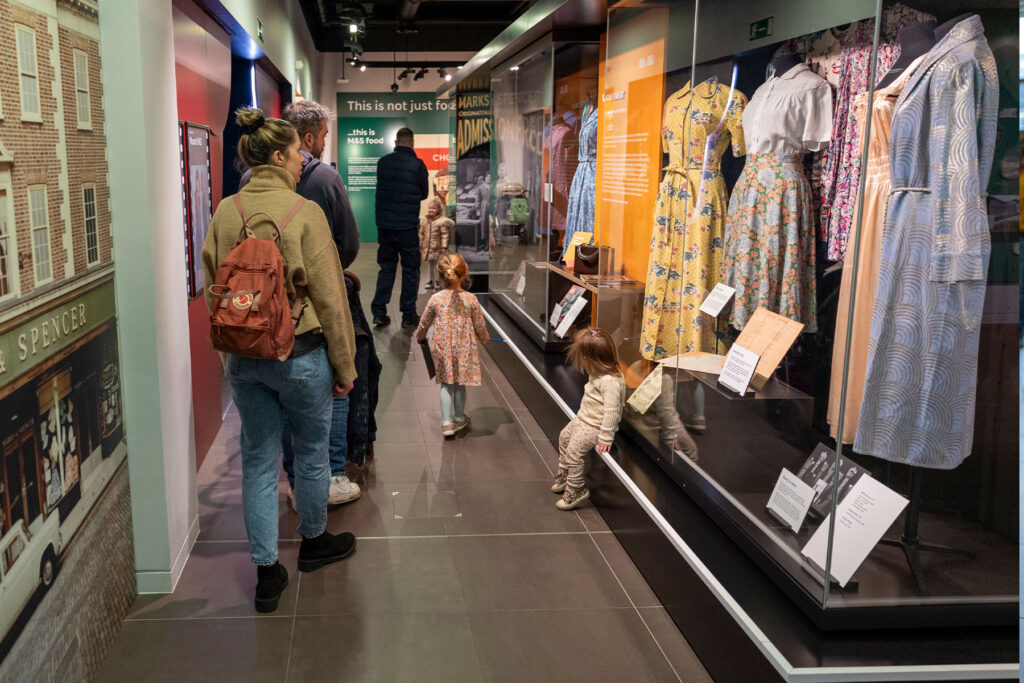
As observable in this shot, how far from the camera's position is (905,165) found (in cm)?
246

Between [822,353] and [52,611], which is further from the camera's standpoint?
[822,353]

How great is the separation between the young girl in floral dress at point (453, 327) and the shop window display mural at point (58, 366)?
218 centimetres

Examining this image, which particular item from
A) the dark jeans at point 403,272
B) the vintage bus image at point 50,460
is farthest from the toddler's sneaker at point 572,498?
the dark jeans at point 403,272

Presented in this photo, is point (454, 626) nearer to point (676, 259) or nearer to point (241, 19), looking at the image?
point (676, 259)

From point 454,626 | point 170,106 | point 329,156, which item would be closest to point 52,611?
point 454,626

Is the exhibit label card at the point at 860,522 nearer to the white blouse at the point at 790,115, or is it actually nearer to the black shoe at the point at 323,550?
the white blouse at the point at 790,115

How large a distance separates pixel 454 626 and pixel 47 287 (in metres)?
1.63

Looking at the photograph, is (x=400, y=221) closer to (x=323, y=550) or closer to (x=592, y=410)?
(x=592, y=410)

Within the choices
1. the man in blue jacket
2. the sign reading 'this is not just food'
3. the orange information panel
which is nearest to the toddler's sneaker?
the orange information panel

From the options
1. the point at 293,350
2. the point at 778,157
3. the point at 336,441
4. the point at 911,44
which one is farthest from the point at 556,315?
the point at 911,44

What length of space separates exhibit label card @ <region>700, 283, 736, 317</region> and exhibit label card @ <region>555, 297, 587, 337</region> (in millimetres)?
1702

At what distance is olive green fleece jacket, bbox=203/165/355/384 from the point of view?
2.68m

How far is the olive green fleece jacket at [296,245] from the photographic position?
2682 millimetres

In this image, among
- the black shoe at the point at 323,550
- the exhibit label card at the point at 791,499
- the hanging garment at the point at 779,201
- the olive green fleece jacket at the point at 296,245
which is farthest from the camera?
the black shoe at the point at 323,550
